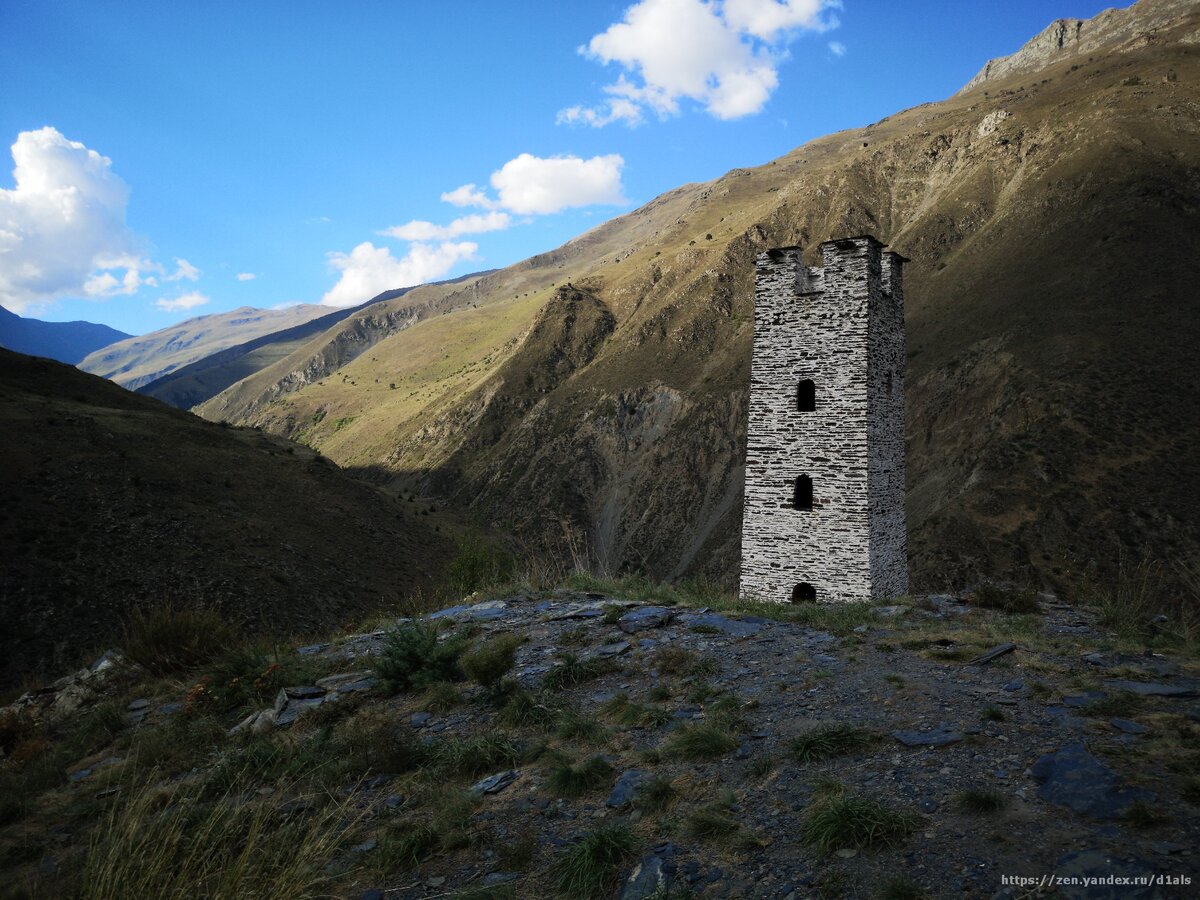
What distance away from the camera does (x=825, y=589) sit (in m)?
15.2

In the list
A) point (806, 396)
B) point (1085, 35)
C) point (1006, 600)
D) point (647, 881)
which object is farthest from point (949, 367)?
point (1085, 35)

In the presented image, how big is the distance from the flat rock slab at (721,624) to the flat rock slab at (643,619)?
0.28 m

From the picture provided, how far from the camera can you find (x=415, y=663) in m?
9.14

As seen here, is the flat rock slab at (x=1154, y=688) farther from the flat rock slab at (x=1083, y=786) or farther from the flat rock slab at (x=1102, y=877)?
the flat rock slab at (x=1102, y=877)

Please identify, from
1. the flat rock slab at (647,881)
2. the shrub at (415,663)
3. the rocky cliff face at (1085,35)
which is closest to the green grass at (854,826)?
the flat rock slab at (647,881)

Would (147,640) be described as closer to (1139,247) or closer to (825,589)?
(825,589)

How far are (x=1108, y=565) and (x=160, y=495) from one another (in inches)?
1496

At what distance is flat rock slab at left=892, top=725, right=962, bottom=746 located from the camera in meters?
5.67

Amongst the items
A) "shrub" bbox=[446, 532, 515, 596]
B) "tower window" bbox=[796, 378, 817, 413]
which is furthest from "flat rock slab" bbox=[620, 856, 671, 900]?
"shrub" bbox=[446, 532, 515, 596]

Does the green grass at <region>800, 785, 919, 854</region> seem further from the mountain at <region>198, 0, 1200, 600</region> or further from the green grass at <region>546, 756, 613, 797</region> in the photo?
the mountain at <region>198, 0, 1200, 600</region>

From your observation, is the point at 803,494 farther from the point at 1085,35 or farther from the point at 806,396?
the point at 1085,35

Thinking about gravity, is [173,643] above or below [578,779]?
below

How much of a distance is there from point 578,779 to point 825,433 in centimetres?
1133

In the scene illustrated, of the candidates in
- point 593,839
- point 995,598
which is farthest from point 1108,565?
point 593,839
